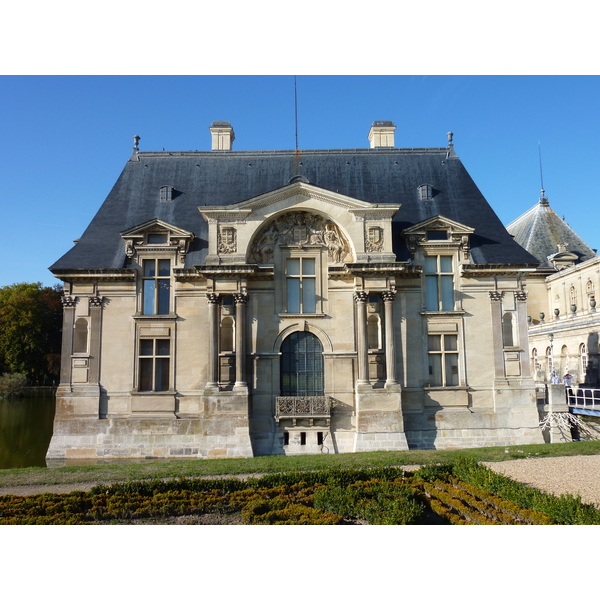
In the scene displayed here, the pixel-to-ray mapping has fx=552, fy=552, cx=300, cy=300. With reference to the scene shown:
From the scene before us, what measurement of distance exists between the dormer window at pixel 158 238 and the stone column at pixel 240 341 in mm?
4126

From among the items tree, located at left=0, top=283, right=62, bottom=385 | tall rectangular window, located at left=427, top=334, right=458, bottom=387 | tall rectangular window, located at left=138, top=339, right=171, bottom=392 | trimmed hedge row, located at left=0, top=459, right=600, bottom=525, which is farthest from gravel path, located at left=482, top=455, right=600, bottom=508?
tree, located at left=0, top=283, right=62, bottom=385

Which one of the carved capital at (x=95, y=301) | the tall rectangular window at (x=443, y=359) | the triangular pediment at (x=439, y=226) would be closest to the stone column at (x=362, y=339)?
the tall rectangular window at (x=443, y=359)

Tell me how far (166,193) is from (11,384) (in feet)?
113

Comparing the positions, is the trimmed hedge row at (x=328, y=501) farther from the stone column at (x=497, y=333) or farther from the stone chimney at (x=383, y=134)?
the stone chimney at (x=383, y=134)

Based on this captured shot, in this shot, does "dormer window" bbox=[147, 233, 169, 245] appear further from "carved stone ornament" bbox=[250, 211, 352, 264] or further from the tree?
the tree

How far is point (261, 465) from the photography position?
56.4 feet

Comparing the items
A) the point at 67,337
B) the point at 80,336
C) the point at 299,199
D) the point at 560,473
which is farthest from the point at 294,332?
the point at 560,473

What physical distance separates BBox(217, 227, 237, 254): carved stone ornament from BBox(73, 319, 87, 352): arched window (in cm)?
643

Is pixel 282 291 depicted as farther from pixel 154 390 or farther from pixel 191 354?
pixel 154 390

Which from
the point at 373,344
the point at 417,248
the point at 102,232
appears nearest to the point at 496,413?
the point at 373,344

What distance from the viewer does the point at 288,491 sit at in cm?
1321

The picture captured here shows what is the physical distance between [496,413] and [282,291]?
32.7 feet

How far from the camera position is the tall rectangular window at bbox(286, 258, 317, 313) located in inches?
893

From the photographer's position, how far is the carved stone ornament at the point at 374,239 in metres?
22.2
